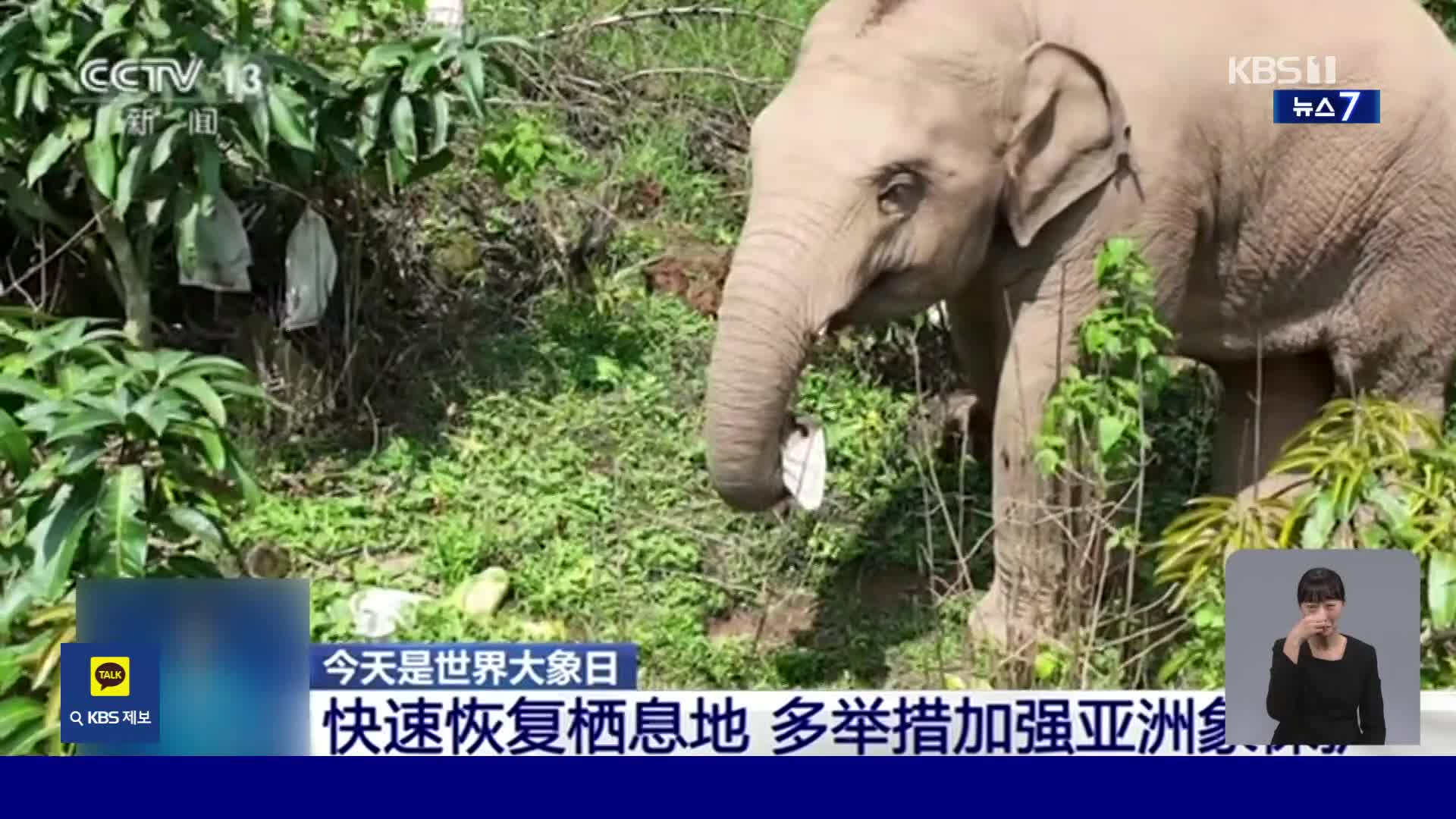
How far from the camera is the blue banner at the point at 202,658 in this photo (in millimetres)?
3527

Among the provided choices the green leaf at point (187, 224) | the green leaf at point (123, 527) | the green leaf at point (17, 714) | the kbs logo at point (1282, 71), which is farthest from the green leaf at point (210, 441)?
the kbs logo at point (1282, 71)

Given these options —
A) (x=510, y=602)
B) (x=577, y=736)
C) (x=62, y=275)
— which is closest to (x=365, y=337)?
(x=62, y=275)

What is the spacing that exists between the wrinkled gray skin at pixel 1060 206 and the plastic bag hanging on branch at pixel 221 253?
1.14 metres

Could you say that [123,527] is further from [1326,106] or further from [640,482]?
[1326,106]

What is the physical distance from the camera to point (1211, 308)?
471cm

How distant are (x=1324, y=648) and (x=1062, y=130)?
3.83ft

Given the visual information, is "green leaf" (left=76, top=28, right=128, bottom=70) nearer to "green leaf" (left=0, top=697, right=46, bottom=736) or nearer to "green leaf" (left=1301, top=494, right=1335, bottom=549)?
"green leaf" (left=0, top=697, right=46, bottom=736)

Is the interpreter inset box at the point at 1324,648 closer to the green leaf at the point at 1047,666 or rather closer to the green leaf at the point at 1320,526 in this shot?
the green leaf at the point at 1320,526

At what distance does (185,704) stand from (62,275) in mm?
1654

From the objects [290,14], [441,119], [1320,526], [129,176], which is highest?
[290,14]

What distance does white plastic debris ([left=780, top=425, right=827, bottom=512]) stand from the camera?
4.09 metres

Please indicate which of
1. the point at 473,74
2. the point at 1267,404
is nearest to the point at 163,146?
the point at 473,74

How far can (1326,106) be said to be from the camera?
460 cm

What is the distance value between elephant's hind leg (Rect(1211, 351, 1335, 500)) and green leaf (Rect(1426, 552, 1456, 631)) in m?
1.27
